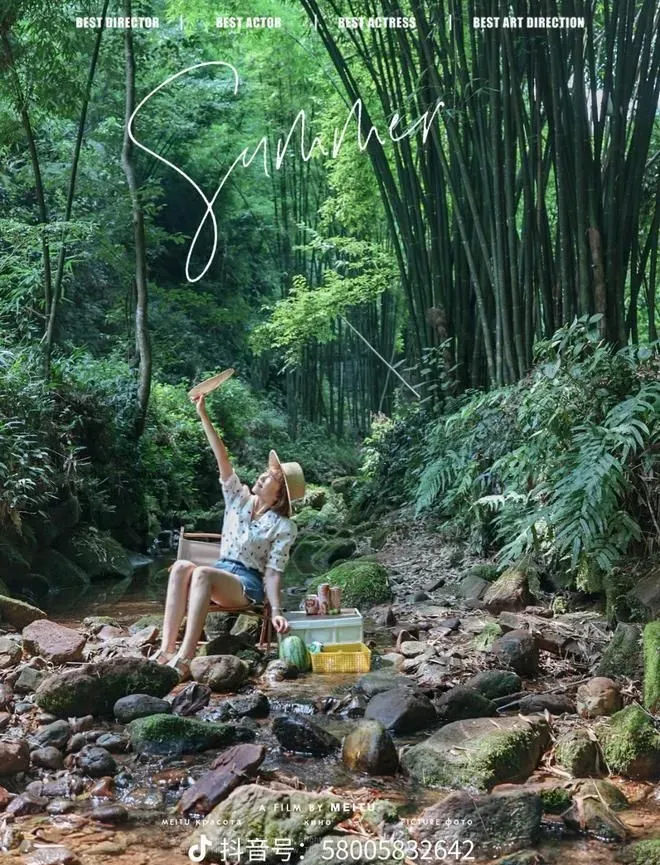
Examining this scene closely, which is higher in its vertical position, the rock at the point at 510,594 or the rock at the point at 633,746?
the rock at the point at 633,746

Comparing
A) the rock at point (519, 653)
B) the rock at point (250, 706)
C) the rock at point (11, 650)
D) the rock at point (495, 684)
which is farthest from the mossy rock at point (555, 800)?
the rock at point (11, 650)

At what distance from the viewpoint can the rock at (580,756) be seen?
2100 mm

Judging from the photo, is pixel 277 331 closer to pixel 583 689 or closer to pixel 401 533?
pixel 401 533

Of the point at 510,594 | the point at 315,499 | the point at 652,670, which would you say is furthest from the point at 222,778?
the point at 315,499

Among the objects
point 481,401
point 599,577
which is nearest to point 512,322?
point 481,401

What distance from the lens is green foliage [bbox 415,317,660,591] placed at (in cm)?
327

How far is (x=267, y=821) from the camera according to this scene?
1.70m

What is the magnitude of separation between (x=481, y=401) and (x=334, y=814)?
3.36 meters

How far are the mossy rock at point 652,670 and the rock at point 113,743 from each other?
4.59ft

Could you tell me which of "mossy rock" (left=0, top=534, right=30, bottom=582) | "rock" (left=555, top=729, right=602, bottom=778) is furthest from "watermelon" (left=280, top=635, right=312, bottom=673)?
"mossy rock" (left=0, top=534, right=30, bottom=582)

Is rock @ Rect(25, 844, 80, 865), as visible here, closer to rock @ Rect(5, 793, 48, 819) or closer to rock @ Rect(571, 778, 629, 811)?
rock @ Rect(5, 793, 48, 819)

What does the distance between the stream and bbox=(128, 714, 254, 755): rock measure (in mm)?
35

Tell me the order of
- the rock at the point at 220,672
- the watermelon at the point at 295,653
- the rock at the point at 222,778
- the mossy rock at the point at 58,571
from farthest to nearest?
the mossy rock at the point at 58,571 → the watermelon at the point at 295,653 → the rock at the point at 220,672 → the rock at the point at 222,778

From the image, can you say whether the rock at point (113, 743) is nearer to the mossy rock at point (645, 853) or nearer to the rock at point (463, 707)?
the rock at point (463, 707)
